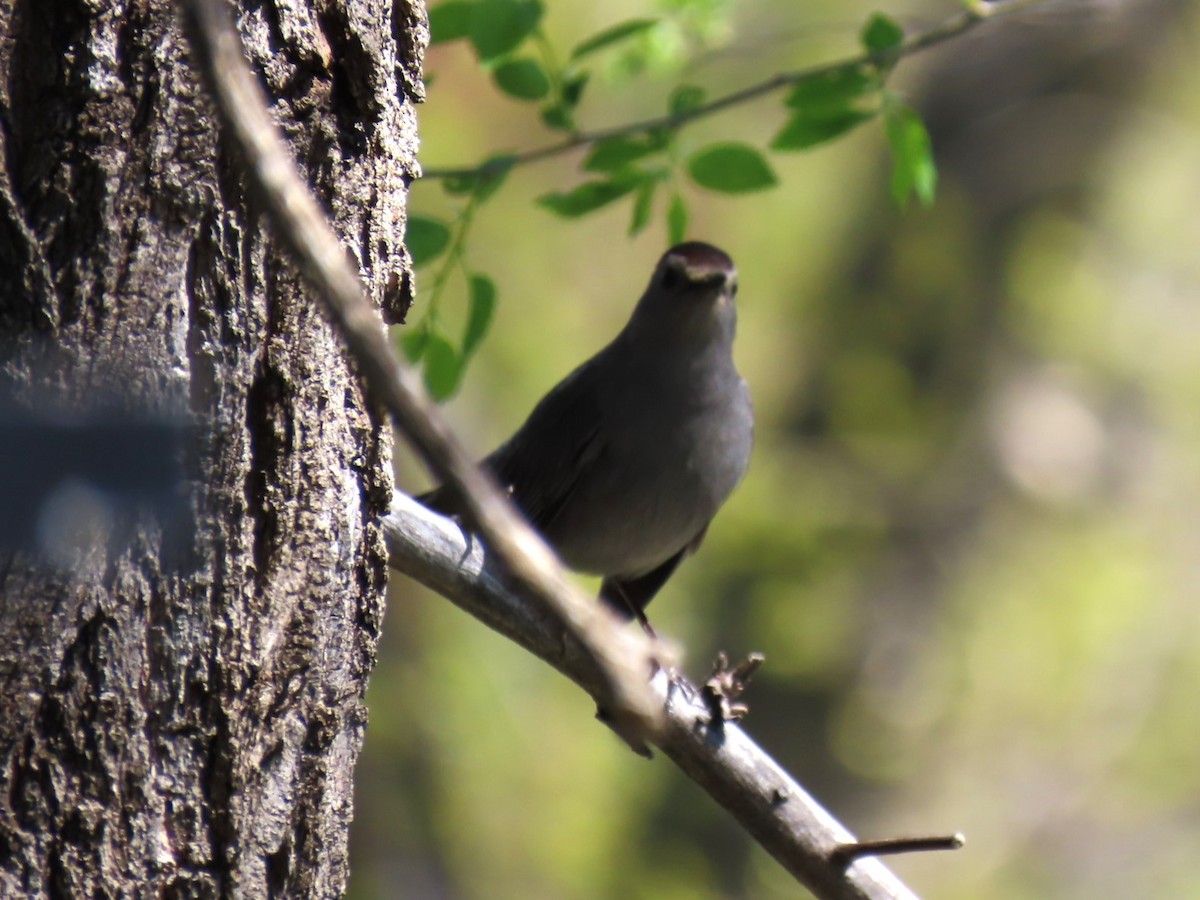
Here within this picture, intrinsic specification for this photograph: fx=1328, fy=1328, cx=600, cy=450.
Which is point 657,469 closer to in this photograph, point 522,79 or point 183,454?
point 522,79

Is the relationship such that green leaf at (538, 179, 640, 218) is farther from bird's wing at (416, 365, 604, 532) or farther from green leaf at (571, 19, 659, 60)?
bird's wing at (416, 365, 604, 532)

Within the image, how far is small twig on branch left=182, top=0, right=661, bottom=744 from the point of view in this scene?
0.76 m

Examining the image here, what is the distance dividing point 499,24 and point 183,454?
133 centimetres

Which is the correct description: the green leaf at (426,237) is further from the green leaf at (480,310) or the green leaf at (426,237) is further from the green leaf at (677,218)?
the green leaf at (677,218)

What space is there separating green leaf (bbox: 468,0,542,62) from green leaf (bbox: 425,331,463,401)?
0.57m

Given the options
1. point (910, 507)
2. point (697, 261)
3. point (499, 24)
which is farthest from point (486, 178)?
point (910, 507)

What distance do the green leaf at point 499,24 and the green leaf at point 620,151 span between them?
1.00 ft

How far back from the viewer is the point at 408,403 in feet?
2.50

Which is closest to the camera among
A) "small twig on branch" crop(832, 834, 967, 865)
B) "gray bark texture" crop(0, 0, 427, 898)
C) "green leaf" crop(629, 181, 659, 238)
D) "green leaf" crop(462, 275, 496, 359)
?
"gray bark texture" crop(0, 0, 427, 898)

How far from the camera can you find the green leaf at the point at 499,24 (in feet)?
8.35

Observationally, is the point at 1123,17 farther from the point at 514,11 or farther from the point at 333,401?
the point at 333,401

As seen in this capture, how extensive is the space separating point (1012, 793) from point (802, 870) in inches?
263

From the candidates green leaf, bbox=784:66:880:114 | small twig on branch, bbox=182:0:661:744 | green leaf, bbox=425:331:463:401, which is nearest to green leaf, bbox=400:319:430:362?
green leaf, bbox=425:331:463:401

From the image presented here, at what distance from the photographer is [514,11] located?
256cm
